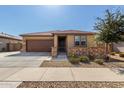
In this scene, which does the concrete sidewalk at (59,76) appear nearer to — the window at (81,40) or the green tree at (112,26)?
the green tree at (112,26)

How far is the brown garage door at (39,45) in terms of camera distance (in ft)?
83.5

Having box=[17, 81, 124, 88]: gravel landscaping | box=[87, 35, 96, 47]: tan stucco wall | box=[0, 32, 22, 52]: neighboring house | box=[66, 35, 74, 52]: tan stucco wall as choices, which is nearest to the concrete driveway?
box=[66, 35, 74, 52]: tan stucco wall

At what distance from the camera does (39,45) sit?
83.8 ft

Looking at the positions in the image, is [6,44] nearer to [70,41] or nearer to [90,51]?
[70,41]

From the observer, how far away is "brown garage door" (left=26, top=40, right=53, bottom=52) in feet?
83.5

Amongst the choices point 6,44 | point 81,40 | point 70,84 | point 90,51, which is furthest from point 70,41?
point 6,44

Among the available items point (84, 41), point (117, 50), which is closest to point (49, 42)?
point (84, 41)

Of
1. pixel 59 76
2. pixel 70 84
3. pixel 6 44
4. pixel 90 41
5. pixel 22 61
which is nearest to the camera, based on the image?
pixel 70 84

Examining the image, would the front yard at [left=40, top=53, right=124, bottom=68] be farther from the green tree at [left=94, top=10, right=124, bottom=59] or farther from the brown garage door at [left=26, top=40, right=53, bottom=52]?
the brown garage door at [left=26, top=40, right=53, bottom=52]

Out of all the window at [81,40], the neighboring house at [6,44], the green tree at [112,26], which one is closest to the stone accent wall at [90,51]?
the green tree at [112,26]
